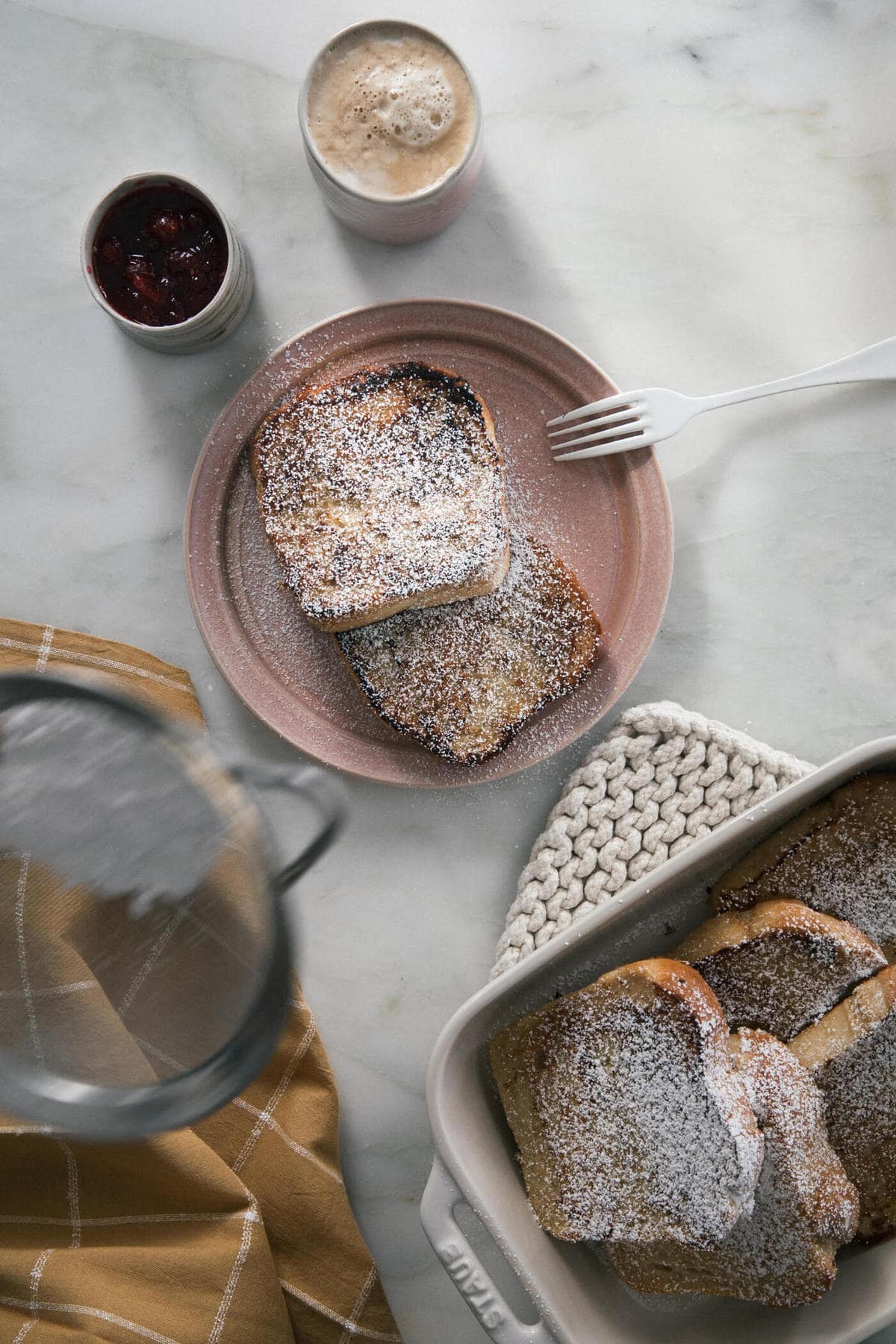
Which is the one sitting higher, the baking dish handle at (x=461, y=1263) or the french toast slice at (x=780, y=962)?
the french toast slice at (x=780, y=962)

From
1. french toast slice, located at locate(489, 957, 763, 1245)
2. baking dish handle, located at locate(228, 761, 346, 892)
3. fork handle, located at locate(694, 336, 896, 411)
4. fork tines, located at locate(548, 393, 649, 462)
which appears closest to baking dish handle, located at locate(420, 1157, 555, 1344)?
french toast slice, located at locate(489, 957, 763, 1245)

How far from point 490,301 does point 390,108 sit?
31 centimetres

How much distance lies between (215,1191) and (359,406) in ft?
3.59

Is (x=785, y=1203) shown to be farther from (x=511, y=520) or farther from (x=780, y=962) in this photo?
(x=511, y=520)

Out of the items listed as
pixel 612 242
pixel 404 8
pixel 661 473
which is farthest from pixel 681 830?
pixel 404 8

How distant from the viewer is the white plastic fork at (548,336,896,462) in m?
1.42

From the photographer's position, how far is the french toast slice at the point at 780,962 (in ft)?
4.17

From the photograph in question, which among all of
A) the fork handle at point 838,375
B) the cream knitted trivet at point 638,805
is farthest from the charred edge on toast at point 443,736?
the fork handle at point 838,375

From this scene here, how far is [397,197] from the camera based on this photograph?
1310mm

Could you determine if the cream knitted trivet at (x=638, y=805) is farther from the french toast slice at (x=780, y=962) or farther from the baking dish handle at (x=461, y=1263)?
the baking dish handle at (x=461, y=1263)

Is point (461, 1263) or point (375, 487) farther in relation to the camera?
point (375, 487)

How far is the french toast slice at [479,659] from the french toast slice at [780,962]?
1.26 ft

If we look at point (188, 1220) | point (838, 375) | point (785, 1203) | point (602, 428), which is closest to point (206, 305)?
point (602, 428)

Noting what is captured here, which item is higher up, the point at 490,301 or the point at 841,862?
the point at 490,301
